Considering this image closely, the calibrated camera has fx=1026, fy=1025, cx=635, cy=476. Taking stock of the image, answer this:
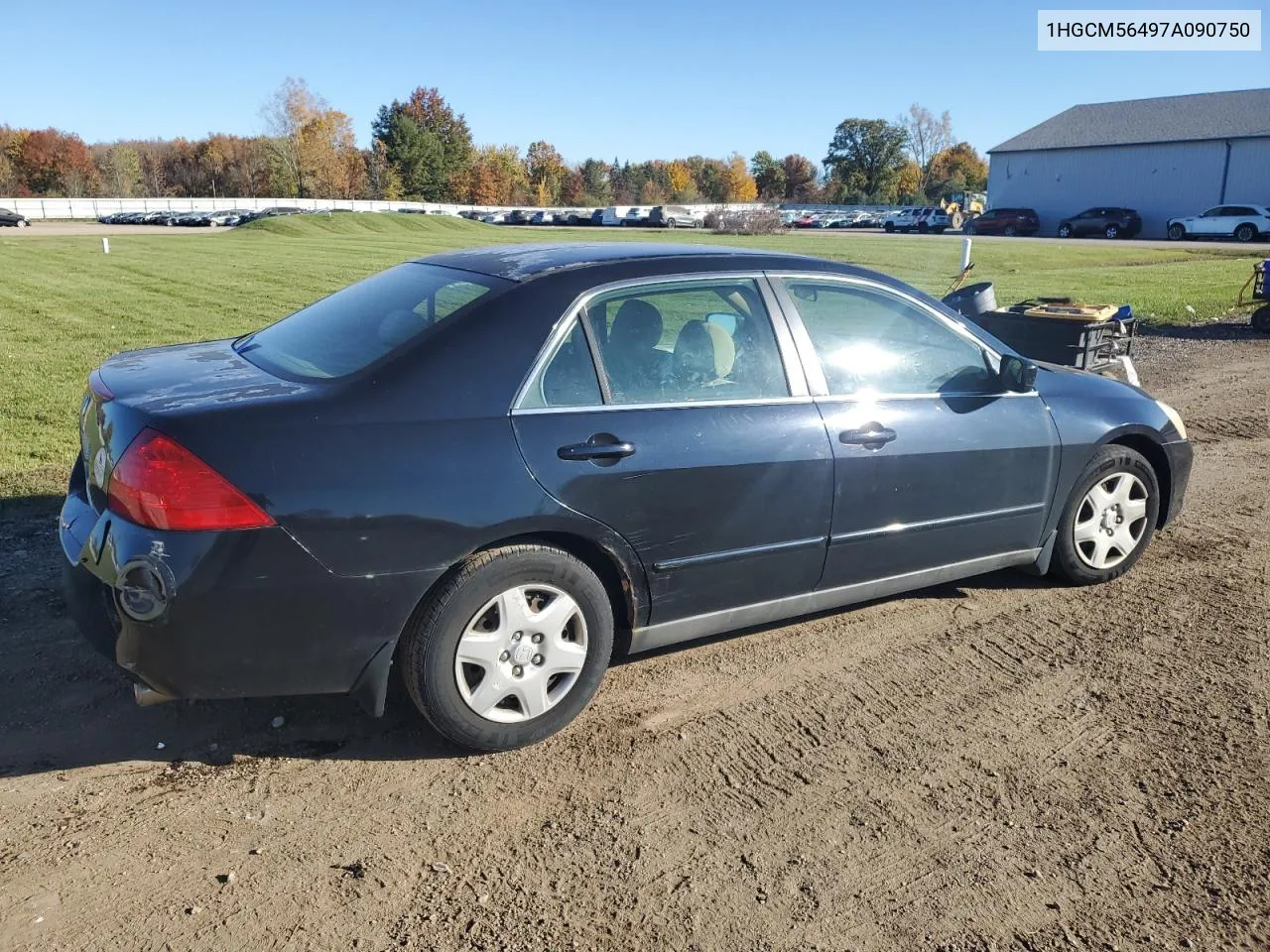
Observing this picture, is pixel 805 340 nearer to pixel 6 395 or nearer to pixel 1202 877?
pixel 1202 877

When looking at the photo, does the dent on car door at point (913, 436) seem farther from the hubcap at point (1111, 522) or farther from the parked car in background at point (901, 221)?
the parked car in background at point (901, 221)

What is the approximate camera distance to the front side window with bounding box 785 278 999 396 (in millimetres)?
4188

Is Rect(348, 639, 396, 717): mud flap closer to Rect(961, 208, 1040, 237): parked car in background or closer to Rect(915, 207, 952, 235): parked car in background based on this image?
Rect(961, 208, 1040, 237): parked car in background

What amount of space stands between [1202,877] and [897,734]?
1.04 m

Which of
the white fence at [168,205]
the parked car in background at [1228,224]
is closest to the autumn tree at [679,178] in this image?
the white fence at [168,205]

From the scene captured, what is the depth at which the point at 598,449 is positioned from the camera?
3.51 meters

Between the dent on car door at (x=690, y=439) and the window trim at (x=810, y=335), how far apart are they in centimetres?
7

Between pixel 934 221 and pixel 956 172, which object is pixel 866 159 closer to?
pixel 956 172

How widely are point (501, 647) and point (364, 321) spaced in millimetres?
1378

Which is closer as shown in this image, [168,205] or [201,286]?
[201,286]

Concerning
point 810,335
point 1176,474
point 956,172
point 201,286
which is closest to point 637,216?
point 956,172

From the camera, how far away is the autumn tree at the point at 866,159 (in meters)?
103

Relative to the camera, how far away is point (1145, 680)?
409cm

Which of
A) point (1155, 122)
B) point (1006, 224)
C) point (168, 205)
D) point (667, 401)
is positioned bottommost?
point (667, 401)
